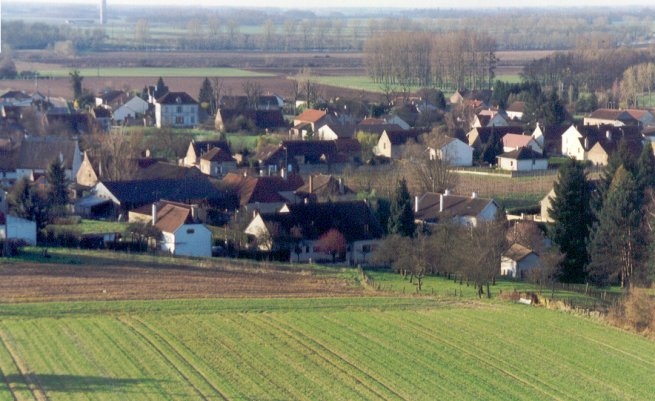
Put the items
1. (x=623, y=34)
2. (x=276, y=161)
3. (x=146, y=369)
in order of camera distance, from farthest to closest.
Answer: (x=623, y=34) < (x=276, y=161) < (x=146, y=369)

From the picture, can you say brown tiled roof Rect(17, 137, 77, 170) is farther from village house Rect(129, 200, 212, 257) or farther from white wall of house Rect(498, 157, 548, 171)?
white wall of house Rect(498, 157, 548, 171)

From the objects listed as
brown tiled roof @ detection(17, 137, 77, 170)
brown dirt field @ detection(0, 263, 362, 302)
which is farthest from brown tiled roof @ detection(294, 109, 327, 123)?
brown dirt field @ detection(0, 263, 362, 302)

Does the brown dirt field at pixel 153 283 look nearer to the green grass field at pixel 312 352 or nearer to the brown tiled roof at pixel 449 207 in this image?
the green grass field at pixel 312 352

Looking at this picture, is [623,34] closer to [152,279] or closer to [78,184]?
[78,184]

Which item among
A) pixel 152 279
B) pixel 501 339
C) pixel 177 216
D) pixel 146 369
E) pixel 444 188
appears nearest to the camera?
pixel 146 369

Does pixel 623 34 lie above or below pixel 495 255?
above

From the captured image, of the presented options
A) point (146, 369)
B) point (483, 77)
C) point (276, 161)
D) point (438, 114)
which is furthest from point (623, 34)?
point (146, 369)

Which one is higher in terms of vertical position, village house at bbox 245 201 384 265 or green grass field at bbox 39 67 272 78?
green grass field at bbox 39 67 272 78
